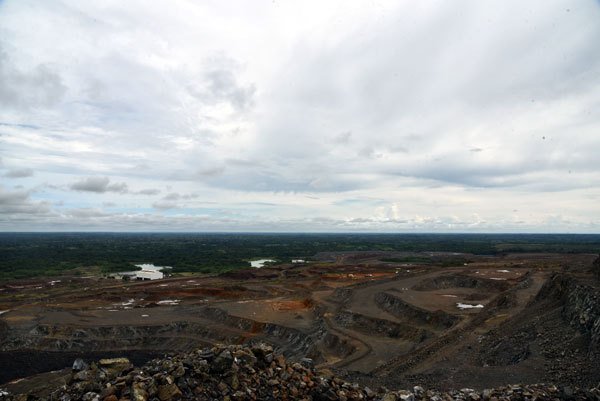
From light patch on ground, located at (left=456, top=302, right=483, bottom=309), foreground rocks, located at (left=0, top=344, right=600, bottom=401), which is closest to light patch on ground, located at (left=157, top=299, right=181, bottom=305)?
light patch on ground, located at (left=456, top=302, right=483, bottom=309)

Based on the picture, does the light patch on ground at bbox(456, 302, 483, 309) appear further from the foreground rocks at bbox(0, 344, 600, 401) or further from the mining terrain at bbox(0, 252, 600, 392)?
the foreground rocks at bbox(0, 344, 600, 401)

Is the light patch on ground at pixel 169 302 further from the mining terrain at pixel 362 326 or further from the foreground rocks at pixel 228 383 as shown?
the foreground rocks at pixel 228 383

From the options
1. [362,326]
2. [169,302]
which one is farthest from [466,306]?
[169,302]

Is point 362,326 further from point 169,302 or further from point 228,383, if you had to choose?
point 169,302

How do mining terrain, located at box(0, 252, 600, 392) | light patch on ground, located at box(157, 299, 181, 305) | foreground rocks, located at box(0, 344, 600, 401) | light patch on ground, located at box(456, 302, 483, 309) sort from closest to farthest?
foreground rocks, located at box(0, 344, 600, 401) → mining terrain, located at box(0, 252, 600, 392) → light patch on ground, located at box(456, 302, 483, 309) → light patch on ground, located at box(157, 299, 181, 305)

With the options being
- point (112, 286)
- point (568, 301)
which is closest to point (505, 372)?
point (568, 301)

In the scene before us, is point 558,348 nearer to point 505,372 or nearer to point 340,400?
point 505,372
